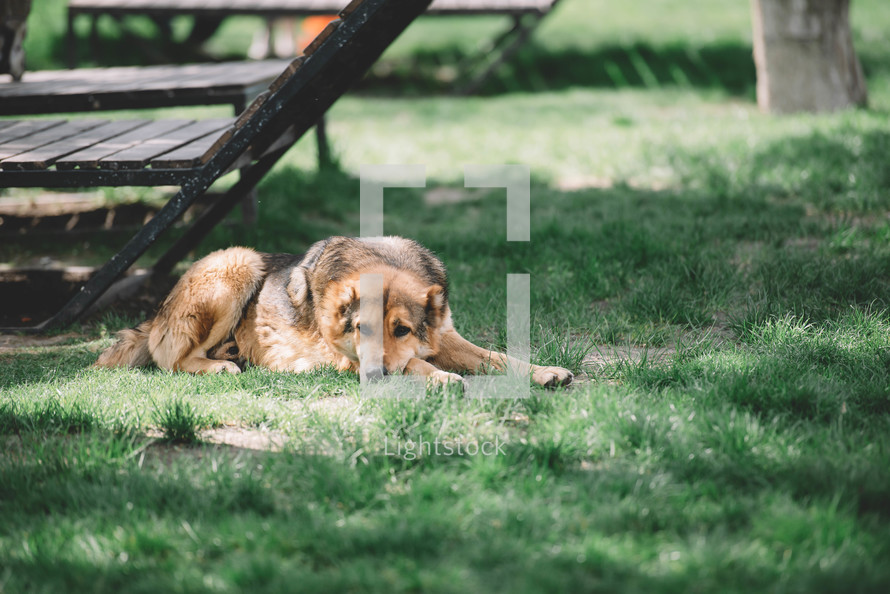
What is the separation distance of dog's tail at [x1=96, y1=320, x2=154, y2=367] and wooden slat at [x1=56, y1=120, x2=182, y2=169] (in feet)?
3.62

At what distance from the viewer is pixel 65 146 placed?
5.07m

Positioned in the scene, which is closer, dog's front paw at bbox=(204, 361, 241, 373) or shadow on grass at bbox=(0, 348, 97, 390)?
shadow on grass at bbox=(0, 348, 97, 390)

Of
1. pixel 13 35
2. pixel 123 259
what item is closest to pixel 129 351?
pixel 123 259

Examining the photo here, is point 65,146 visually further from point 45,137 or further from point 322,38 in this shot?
point 322,38

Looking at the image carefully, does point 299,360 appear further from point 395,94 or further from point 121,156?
point 395,94

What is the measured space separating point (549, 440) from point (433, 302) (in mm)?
1174

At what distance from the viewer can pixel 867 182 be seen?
678 cm

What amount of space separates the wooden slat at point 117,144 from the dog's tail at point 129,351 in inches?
43.5

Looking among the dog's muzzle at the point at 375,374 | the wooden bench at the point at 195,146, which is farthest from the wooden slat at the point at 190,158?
the dog's muzzle at the point at 375,374

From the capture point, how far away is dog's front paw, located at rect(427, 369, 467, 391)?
359 centimetres

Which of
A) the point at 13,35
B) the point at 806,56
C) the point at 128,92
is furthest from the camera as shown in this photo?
the point at 806,56

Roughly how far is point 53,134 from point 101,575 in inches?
170

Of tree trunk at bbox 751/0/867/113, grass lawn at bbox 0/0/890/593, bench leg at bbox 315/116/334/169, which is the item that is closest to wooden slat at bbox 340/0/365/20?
grass lawn at bbox 0/0/890/593

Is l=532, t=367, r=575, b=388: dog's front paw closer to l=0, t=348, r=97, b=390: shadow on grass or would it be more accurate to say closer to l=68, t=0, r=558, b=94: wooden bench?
l=0, t=348, r=97, b=390: shadow on grass
